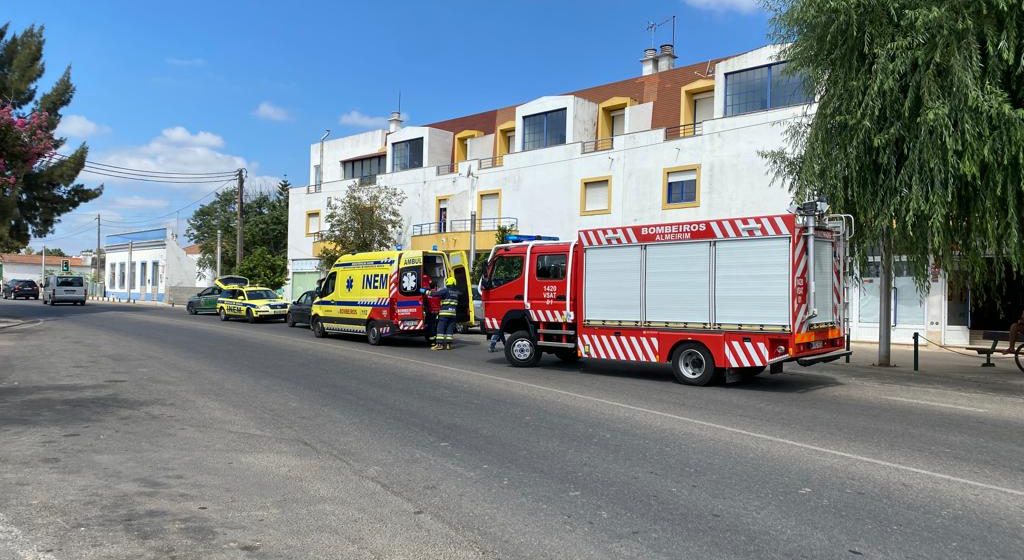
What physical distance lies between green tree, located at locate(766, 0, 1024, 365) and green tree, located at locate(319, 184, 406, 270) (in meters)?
26.4

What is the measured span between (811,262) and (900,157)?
356cm

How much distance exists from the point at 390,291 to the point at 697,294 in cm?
988

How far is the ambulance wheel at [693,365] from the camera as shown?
12.0 meters

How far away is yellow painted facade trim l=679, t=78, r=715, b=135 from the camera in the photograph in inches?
1172

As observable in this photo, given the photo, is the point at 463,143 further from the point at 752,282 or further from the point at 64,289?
the point at 752,282

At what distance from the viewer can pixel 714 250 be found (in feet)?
39.9

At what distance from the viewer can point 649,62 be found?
35062mm

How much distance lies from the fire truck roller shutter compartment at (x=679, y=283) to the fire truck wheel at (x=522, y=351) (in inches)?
113

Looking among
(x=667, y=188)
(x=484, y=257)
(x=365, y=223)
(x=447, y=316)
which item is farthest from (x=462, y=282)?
(x=365, y=223)

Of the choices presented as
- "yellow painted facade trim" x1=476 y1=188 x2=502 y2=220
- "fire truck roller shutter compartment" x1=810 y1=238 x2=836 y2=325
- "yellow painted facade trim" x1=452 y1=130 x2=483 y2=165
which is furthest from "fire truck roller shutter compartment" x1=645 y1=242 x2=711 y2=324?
"yellow painted facade trim" x1=452 y1=130 x2=483 y2=165

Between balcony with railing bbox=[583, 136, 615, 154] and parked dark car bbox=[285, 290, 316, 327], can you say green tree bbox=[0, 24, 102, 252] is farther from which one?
balcony with railing bbox=[583, 136, 615, 154]

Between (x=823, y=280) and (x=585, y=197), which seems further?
Answer: (x=585, y=197)

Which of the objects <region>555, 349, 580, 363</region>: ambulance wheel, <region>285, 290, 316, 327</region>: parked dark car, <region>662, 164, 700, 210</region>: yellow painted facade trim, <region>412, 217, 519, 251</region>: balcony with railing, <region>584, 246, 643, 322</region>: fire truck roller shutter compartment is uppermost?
<region>662, 164, 700, 210</region>: yellow painted facade trim

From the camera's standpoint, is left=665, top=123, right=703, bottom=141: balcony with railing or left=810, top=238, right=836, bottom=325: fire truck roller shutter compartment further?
left=665, top=123, right=703, bottom=141: balcony with railing
